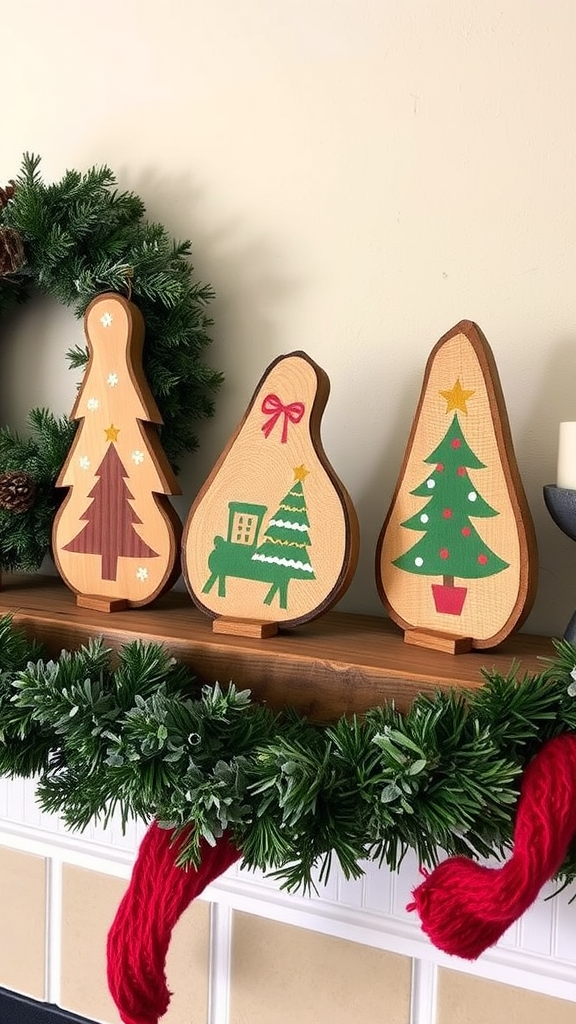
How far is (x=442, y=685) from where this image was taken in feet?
1.81

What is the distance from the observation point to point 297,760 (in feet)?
1.78

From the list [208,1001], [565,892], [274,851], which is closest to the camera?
[274,851]

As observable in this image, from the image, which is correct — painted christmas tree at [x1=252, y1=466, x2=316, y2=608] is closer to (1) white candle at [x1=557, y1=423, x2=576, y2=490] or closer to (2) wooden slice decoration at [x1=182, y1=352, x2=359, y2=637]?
(2) wooden slice decoration at [x1=182, y1=352, x2=359, y2=637]

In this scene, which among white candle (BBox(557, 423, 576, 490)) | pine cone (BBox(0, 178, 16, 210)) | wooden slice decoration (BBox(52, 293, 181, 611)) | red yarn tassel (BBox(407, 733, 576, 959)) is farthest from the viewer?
pine cone (BBox(0, 178, 16, 210))

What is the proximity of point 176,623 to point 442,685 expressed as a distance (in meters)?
0.25

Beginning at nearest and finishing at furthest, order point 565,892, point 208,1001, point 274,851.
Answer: point 274,851 → point 565,892 → point 208,1001

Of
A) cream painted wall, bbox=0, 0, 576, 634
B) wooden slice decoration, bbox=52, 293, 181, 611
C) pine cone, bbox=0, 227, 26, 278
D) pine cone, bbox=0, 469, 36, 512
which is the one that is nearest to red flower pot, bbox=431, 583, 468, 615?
cream painted wall, bbox=0, 0, 576, 634

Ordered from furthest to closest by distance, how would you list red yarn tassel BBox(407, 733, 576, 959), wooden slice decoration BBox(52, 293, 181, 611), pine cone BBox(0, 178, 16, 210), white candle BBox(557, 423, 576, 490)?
pine cone BBox(0, 178, 16, 210), wooden slice decoration BBox(52, 293, 181, 611), white candle BBox(557, 423, 576, 490), red yarn tassel BBox(407, 733, 576, 959)

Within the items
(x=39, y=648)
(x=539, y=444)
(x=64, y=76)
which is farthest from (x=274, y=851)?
(x=64, y=76)

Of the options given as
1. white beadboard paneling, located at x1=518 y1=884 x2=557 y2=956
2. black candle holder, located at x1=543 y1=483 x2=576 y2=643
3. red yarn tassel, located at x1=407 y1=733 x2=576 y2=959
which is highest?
black candle holder, located at x1=543 y1=483 x2=576 y2=643

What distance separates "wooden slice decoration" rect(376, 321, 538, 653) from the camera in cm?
60

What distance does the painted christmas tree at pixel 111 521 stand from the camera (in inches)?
28.8

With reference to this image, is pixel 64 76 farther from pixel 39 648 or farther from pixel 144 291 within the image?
pixel 39 648

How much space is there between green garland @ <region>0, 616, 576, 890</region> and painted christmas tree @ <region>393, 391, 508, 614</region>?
0.08m
